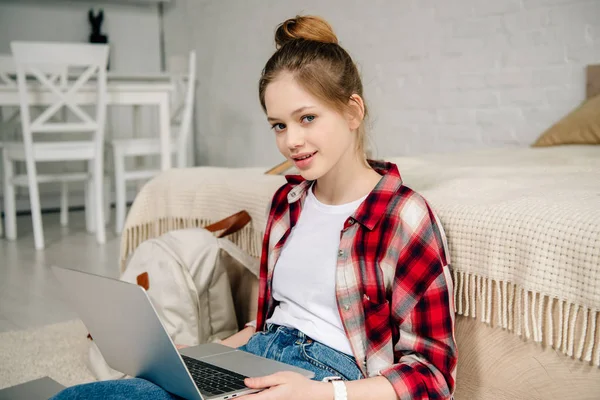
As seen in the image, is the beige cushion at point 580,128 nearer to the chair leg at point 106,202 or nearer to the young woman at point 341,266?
the young woman at point 341,266

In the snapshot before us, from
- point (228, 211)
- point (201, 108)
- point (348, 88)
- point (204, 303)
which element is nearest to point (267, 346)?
point (348, 88)

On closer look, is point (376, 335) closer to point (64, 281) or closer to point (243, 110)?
point (64, 281)

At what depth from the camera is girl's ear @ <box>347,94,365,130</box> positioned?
109cm

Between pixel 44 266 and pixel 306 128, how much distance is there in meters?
2.26

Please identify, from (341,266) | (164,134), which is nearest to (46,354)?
(341,266)

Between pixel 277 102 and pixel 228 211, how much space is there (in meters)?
0.75

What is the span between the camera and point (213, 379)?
0.96 meters

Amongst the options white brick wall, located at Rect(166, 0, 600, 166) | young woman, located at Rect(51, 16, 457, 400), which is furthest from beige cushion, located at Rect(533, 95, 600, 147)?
young woman, located at Rect(51, 16, 457, 400)

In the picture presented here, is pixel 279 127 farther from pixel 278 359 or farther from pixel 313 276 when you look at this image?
pixel 278 359

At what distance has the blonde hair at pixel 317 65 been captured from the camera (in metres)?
1.05

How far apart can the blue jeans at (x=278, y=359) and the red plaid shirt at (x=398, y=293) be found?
33 mm

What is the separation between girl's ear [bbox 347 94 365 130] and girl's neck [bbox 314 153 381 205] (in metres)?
0.05

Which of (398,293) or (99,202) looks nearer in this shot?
(398,293)

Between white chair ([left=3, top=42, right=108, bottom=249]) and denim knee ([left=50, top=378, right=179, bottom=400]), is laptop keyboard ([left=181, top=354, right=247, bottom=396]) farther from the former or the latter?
white chair ([left=3, top=42, right=108, bottom=249])
